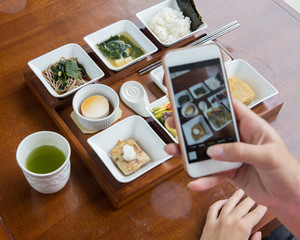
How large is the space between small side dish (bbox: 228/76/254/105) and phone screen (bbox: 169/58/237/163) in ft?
1.62

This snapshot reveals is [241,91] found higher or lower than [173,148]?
lower

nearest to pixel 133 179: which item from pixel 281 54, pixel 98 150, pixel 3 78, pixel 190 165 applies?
pixel 98 150

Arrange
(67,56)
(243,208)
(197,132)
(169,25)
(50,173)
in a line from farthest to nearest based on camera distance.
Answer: (169,25)
(67,56)
(243,208)
(50,173)
(197,132)

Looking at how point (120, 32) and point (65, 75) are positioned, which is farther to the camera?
point (120, 32)

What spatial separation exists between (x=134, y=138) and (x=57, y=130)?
0.35 metres

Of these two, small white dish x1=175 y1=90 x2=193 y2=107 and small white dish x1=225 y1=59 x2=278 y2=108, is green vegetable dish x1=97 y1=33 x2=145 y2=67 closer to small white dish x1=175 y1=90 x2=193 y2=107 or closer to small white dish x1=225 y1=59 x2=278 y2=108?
small white dish x1=225 y1=59 x2=278 y2=108

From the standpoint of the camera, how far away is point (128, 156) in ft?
4.96

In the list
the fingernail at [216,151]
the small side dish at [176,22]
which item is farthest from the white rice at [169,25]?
the fingernail at [216,151]

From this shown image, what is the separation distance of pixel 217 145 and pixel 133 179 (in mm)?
461

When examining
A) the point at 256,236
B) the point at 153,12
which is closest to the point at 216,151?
the point at 256,236

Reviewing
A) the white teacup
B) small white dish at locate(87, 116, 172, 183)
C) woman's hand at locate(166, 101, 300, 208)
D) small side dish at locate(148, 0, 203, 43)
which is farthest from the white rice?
the white teacup

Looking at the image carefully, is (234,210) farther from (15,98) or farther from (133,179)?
(15,98)

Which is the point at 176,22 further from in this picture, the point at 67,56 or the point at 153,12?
the point at 67,56

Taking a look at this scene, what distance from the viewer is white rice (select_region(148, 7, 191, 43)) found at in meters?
1.96
